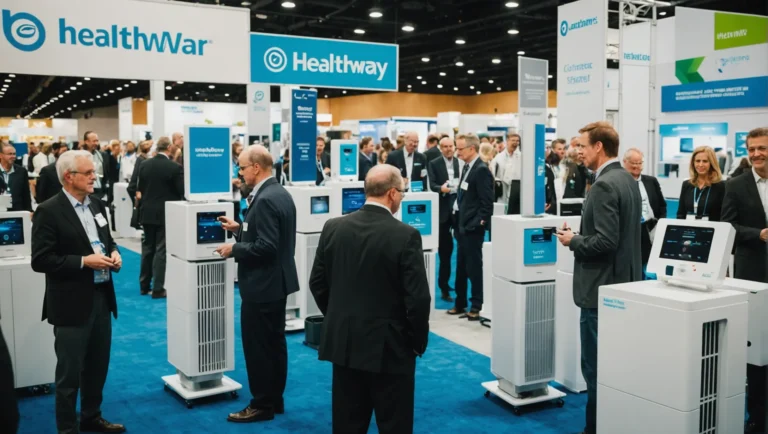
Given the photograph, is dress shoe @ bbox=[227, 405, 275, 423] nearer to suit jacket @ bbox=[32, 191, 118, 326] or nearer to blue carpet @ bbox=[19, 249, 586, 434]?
blue carpet @ bbox=[19, 249, 586, 434]

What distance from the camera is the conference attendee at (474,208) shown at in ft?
20.1

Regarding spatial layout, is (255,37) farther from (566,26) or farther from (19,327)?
(566,26)

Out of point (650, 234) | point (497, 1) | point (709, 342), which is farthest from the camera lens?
point (497, 1)

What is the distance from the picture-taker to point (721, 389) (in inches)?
115

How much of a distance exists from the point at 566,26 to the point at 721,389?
5.67 meters

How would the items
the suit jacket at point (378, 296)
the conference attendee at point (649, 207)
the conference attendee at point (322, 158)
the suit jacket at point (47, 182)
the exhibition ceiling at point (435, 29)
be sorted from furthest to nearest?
the exhibition ceiling at point (435, 29), the conference attendee at point (322, 158), the suit jacket at point (47, 182), the conference attendee at point (649, 207), the suit jacket at point (378, 296)

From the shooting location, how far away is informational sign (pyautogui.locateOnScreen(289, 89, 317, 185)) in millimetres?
5840

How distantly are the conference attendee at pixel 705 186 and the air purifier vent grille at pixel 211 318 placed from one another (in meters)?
3.35

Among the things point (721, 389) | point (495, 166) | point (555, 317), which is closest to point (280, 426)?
point (555, 317)

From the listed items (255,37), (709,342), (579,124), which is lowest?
(709,342)

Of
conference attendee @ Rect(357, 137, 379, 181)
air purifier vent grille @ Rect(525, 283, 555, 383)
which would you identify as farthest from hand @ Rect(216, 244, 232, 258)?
conference attendee @ Rect(357, 137, 379, 181)

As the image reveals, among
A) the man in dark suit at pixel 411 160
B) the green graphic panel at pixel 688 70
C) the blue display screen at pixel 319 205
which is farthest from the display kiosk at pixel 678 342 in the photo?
the green graphic panel at pixel 688 70

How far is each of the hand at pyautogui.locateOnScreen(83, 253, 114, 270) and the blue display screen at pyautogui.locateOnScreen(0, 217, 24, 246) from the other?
1.50 meters

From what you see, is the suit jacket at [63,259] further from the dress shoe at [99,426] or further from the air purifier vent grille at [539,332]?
the air purifier vent grille at [539,332]
